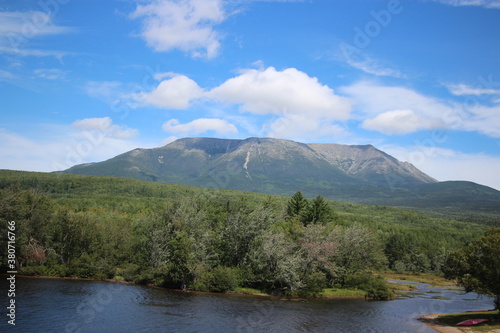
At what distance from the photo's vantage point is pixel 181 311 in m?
47.0

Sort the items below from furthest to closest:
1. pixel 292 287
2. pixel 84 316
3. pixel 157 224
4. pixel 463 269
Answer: pixel 157 224 → pixel 292 287 → pixel 463 269 → pixel 84 316

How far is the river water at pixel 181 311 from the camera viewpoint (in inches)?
1542

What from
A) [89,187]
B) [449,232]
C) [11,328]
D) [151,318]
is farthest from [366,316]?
[89,187]

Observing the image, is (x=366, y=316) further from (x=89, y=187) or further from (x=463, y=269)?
(x=89, y=187)

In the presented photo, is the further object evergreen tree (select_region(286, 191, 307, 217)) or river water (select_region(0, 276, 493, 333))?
evergreen tree (select_region(286, 191, 307, 217))

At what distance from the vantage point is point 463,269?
50.7m

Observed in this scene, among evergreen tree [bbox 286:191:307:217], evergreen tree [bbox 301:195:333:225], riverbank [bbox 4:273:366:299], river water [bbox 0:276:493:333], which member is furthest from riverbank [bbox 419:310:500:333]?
evergreen tree [bbox 286:191:307:217]

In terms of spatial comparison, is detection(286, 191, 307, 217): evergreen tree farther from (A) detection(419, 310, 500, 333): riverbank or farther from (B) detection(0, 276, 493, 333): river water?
(A) detection(419, 310, 500, 333): riverbank

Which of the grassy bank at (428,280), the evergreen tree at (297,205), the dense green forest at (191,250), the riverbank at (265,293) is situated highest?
the evergreen tree at (297,205)

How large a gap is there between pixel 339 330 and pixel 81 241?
5684cm

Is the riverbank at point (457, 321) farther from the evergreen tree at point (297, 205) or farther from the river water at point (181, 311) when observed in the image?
the evergreen tree at point (297, 205)

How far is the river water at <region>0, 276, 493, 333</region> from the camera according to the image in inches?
1542

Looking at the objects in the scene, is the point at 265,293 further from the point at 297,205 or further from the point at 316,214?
the point at 297,205

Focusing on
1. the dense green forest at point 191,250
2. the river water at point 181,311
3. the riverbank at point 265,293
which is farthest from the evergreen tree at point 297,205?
the river water at point 181,311
